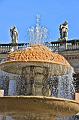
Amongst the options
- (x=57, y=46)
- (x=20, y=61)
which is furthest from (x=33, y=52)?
(x=57, y=46)

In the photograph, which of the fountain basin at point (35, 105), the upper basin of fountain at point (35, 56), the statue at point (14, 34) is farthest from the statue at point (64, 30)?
the fountain basin at point (35, 105)

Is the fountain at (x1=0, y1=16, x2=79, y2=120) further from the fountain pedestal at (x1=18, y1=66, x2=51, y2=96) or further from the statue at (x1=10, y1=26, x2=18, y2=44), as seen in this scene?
the statue at (x1=10, y1=26, x2=18, y2=44)

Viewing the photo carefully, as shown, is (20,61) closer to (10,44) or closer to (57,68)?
(57,68)

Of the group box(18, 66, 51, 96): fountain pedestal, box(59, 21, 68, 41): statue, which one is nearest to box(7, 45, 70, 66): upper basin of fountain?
box(18, 66, 51, 96): fountain pedestal

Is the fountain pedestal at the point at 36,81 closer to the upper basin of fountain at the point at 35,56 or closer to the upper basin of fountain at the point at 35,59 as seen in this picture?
the upper basin of fountain at the point at 35,59

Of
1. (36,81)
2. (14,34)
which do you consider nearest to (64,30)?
(14,34)

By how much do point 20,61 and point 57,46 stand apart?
2259 centimetres

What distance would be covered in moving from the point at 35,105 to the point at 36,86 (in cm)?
259

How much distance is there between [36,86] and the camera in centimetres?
1822

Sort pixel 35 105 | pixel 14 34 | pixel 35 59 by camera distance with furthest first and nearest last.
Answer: pixel 14 34
pixel 35 59
pixel 35 105

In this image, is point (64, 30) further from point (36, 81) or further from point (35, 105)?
point (35, 105)

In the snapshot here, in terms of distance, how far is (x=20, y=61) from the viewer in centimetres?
1748

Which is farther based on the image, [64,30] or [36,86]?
[64,30]

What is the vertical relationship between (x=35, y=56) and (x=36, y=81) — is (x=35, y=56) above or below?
above
